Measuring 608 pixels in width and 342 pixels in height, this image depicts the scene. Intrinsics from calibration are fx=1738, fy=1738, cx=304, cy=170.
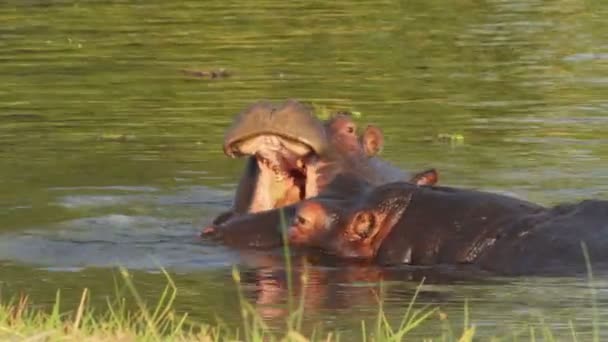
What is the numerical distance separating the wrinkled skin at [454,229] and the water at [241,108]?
16 centimetres

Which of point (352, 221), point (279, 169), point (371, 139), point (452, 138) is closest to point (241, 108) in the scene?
point (452, 138)

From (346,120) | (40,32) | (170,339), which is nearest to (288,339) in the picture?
(170,339)

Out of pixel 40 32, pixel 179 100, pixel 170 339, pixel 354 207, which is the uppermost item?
pixel 40 32

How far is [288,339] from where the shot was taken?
465 centimetres

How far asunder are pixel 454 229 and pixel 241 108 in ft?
17.8

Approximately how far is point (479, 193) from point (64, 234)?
6.86 feet

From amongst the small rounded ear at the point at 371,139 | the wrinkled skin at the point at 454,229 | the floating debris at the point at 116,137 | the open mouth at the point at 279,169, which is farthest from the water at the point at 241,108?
the small rounded ear at the point at 371,139

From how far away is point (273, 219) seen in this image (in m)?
7.63

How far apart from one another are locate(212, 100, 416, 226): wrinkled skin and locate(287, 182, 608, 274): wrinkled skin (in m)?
0.24

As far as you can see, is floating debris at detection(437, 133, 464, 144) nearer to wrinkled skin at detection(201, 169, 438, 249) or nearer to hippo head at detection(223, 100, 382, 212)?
hippo head at detection(223, 100, 382, 212)

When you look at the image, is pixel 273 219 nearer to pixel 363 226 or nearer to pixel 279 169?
pixel 279 169

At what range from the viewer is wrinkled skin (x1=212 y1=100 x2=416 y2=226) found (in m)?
7.26

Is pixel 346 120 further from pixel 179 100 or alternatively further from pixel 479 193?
pixel 179 100

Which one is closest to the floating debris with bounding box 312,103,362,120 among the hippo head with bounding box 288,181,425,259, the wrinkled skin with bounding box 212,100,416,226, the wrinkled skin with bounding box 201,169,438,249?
the wrinkled skin with bounding box 212,100,416,226
